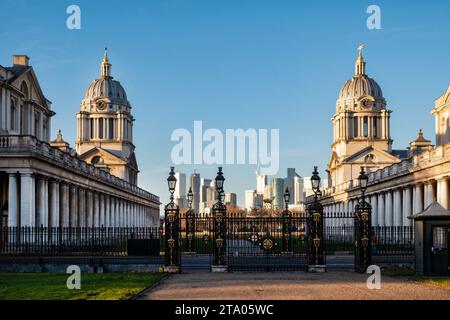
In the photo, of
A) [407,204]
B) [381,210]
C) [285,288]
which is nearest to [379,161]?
[381,210]

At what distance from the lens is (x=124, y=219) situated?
11075cm

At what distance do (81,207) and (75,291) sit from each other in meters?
51.2

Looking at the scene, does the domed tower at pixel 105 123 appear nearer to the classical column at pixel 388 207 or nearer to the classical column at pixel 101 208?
the classical column at pixel 101 208

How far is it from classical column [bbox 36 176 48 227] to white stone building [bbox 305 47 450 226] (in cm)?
2386

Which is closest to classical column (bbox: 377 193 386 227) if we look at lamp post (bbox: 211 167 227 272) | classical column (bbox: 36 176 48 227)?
classical column (bbox: 36 176 48 227)

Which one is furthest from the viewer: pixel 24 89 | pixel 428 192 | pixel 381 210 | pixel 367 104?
pixel 367 104

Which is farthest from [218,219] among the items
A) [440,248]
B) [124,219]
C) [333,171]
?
[333,171]

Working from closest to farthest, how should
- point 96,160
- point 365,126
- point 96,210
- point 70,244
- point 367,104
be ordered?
point 70,244
point 96,210
point 96,160
point 365,126
point 367,104

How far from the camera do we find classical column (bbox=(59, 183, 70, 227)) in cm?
6536

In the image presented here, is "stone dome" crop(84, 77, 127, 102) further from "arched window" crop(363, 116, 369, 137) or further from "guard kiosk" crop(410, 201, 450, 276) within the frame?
"guard kiosk" crop(410, 201, 450, 276)

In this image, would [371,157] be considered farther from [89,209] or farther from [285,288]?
[285,288]

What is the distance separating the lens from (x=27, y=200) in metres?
53.1

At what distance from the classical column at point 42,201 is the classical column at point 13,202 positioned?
8.74 feet
